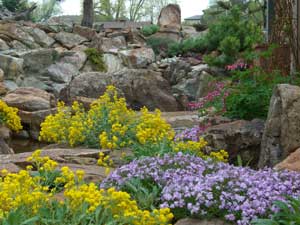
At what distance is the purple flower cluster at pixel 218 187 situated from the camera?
3703mm

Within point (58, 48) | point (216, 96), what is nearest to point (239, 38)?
point (58, 48)

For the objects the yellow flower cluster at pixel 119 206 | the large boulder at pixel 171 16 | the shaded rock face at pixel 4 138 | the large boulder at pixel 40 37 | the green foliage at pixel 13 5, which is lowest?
the shaded rock face at pixel 4 138

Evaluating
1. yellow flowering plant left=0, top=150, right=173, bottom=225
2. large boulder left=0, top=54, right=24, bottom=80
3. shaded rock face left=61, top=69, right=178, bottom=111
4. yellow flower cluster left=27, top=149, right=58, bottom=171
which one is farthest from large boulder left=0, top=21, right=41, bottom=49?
yellow flowering plant left=0, top=150, right=173, bottom=225

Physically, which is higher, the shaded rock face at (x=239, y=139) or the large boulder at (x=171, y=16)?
the large boulder at (x=171, y=16)

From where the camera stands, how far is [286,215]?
135 inches

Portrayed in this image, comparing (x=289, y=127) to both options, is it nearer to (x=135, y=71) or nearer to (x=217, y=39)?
(x=135, y=71)

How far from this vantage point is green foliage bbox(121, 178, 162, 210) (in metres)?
4.16

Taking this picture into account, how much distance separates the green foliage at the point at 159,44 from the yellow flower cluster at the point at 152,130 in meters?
16.6

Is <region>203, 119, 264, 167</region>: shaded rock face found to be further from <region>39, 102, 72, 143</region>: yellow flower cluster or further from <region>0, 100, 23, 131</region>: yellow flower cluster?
<region>0, 100, 23, 131</region>: yellow flower cluster

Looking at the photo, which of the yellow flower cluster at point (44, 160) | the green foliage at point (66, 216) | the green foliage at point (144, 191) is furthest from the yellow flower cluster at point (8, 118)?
the green foliage at point (66, 216)

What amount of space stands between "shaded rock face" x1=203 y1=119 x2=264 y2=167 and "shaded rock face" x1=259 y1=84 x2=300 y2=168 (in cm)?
40

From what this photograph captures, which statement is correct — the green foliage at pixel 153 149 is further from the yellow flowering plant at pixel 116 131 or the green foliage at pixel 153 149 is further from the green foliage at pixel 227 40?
the green foliage at pixel 227 40

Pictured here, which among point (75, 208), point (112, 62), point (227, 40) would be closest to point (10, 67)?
point (112, 62)

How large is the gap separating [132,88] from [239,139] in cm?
804
